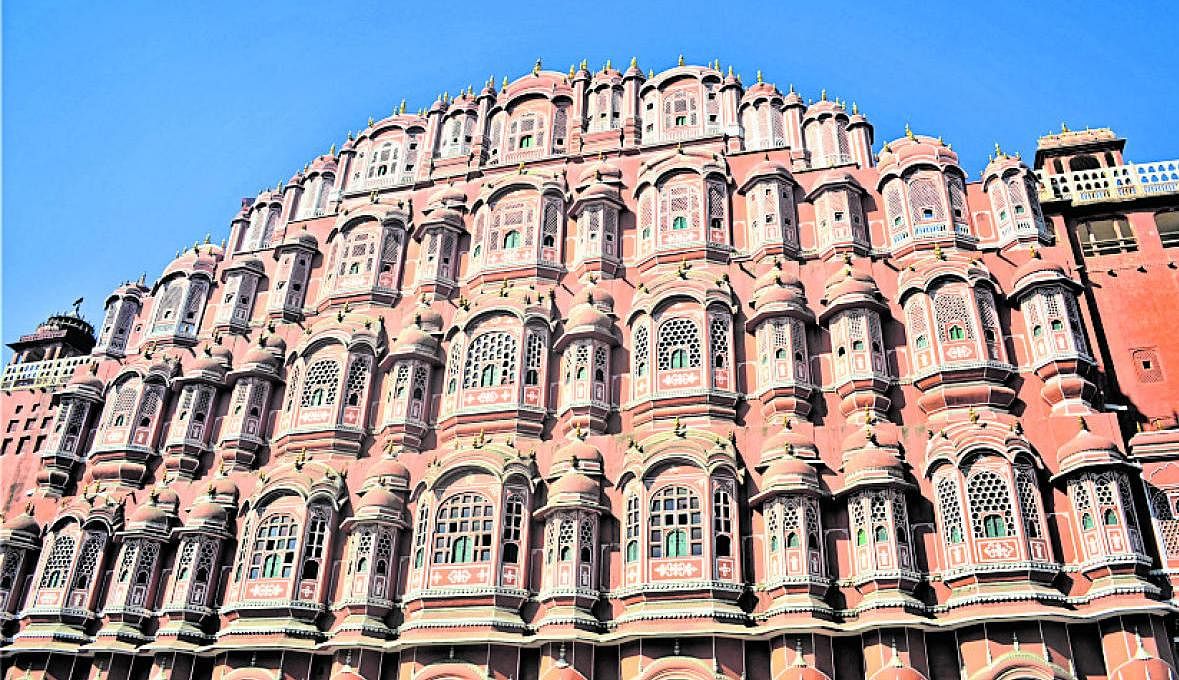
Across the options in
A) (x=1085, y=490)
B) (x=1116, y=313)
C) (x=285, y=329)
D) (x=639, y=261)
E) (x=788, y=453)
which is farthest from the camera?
(x=285, y=329)

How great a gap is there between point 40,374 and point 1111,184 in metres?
39.8

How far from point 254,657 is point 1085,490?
21.1m

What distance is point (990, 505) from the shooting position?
868 inches

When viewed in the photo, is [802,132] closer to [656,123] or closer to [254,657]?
[656,123]

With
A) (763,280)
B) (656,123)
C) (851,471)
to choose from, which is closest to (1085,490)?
(851,471)

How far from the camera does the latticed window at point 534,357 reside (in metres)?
27.5

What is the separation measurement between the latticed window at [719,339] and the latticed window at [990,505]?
7.14 m

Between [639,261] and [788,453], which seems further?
[639,261]

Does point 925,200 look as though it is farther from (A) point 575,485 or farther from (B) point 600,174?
(A) point 575,485

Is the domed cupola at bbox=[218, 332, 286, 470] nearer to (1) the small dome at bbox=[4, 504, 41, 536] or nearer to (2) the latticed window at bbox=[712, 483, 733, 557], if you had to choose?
(1) the small dome at bbox=[4, 504, 41, 536]

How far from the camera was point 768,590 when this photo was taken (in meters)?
22.3

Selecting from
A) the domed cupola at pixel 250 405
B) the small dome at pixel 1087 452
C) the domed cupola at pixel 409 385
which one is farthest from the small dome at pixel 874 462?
the domed cupola at pixel 250 405

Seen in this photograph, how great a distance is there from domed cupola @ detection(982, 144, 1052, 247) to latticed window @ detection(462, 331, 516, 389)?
14681 mm

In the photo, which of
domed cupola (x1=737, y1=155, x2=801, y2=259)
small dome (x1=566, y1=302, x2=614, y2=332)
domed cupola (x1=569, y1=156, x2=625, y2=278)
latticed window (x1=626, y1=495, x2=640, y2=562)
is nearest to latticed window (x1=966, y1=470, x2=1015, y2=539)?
latticed window (x1=626, y1=495, x2=640, y2=562)
